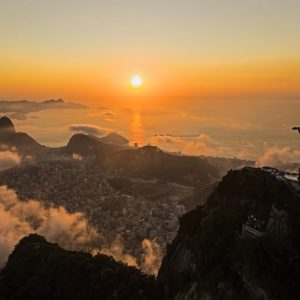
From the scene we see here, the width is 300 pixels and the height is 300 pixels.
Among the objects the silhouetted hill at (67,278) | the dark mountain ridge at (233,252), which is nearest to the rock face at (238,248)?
the dark mountain ridge at (233,252)

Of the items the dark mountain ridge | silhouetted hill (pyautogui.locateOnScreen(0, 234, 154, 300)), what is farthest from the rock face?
silhouetted hill (pyautogui.locateOnScreen(0, 234, 154, 300))

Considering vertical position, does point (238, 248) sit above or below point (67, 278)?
above

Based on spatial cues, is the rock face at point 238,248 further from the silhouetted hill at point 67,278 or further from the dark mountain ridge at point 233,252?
the silhouetted hill at point 67,278

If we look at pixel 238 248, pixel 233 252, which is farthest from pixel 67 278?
pixel 238 248

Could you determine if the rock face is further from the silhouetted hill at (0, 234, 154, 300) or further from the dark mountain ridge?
the silhouetted hill at (0, 234, 154, 300)

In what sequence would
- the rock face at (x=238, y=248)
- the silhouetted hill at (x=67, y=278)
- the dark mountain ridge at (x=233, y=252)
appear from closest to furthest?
the rock face at (x=238, y=248), the dark mountain ridge at (x=233, y=252), the silhouetted hill at (x=67, y=278)

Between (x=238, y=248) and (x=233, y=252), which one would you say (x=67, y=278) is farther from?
(x=238, y=248)
